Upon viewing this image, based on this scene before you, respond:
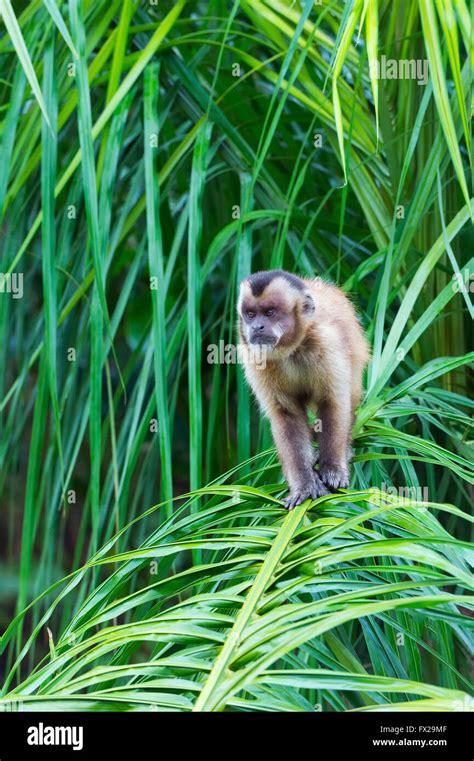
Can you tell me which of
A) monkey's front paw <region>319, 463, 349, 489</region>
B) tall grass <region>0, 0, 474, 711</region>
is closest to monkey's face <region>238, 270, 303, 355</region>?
tall grass <region>0, 0, 474, 711</region>

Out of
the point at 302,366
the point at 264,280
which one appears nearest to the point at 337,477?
the point at 302,366

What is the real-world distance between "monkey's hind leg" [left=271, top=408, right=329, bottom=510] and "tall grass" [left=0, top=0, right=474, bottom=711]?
0.05m

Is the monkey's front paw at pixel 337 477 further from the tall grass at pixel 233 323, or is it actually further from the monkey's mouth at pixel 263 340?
the monkey's mouth at pixel 263 340

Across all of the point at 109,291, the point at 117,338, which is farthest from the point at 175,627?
the point at 117,338

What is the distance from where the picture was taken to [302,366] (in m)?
2.00

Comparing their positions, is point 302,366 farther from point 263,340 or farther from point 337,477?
point 337,477

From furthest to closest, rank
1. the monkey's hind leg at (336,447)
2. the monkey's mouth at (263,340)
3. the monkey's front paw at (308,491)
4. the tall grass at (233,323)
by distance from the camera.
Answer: the monkey's mouth at (263,340) → the monkey's hind leg at (336,447) → the monkey's front paw at (308,491) → the tall grass at (233,323)

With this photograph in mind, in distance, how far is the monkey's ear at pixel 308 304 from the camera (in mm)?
1945

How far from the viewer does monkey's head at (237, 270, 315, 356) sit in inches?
74.2

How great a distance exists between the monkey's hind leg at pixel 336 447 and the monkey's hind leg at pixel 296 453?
28 millimetres

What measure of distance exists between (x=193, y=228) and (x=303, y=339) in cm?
34

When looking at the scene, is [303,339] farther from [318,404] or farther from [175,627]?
[175,627]

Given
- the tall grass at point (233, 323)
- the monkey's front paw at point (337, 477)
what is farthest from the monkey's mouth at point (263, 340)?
the monkey's front paw at point (337, 477)

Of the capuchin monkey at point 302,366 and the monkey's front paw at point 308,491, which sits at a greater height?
the capuchin monkey at point 302,366
